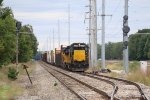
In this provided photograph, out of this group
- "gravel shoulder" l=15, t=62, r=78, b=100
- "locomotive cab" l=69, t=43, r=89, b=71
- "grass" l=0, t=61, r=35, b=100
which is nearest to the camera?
"grass" l=0, t=61, r=35, b=100

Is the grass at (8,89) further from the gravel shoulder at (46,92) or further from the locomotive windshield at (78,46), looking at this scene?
the locomotive windshield at (78,46)

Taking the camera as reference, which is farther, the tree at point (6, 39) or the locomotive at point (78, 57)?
the locomotive at point (78, 57)

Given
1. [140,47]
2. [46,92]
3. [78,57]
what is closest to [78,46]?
[78,57]

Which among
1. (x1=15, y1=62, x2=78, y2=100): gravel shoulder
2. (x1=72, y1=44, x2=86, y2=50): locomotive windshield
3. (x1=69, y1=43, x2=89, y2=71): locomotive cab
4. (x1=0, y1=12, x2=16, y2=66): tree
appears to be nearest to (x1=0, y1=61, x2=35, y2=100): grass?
(x1=15, y1=62, x2=78, y2=100): gravel shoulder

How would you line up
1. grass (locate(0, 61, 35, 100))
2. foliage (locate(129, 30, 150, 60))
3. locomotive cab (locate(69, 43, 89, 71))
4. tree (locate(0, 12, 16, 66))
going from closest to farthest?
grass (locate(0, 61, 35, 100)) < tree (locate(0, 12, 16, 66)) < locomotive cab (locate(69, 43, 89, 71)) < foliage (locate(129, 30, 150, 60))

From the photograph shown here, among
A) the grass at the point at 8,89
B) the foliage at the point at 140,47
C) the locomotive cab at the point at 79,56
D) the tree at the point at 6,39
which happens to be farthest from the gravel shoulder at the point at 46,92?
the foliage at the point at 140,47

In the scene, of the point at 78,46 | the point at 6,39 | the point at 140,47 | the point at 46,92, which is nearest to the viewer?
the point at 46,92

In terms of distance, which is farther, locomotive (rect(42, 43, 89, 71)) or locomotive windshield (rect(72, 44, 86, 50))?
locomotive windshield (rect(72, 44, 86, 50))

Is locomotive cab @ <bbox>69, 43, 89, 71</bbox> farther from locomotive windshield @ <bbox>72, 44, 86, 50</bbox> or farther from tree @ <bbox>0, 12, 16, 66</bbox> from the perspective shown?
tree @ <bbox>0, 12, 16, 66</bbox>

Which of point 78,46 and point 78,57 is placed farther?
point 78,46

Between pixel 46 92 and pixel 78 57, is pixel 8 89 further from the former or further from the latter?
pixel 78 57

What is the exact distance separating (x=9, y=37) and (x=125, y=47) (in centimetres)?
1101

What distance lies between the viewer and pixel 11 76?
3869 cm

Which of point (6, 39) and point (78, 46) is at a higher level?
point (6, 39)
